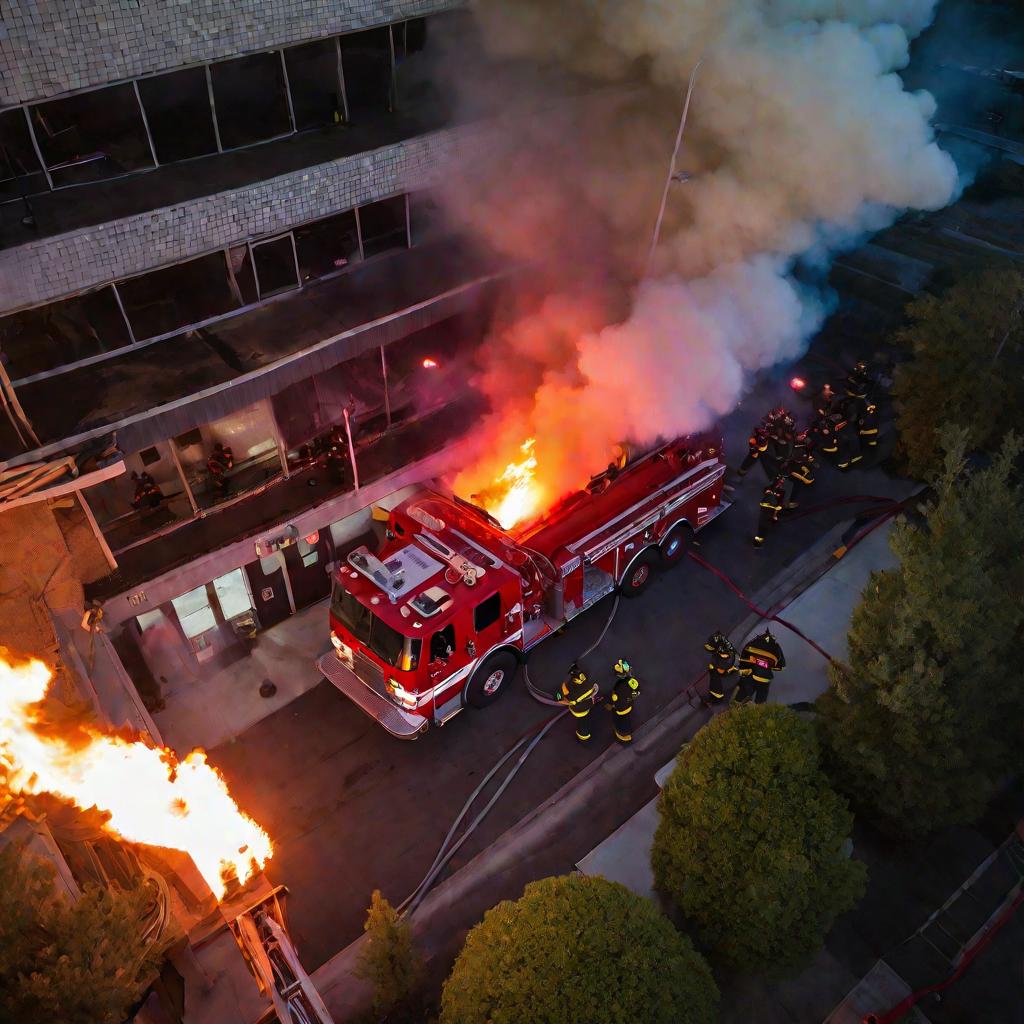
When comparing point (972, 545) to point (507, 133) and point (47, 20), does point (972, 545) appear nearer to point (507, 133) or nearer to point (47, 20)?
point (507, 133)

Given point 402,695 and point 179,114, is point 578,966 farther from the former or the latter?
point 179,114

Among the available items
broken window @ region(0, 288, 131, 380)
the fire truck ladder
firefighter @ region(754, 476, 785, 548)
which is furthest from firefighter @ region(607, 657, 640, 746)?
broken window @ region(0, 288, 131, 380)

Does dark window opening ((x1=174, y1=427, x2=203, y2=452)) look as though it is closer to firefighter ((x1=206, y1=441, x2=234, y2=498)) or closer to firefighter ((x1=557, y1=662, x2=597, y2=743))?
firefighter ((x1=206, y1=441, x2=234, y2=498))

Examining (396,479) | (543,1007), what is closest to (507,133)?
(396,479)

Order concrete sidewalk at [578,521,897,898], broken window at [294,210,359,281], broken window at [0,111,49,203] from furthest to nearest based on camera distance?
broken window at [294,210,359,281] < concrete sidewalk at [578,521,897,898] < broken window at [0,111,49,203]

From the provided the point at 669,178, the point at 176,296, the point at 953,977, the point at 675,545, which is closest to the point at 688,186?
the point at 669,178

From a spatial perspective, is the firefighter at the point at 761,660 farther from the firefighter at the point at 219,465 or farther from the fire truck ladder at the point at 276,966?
the firefighter at the point at 219,465

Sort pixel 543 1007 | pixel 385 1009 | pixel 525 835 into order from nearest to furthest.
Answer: pixel 543 1007, pixel 385 1009, pixel 525 835
